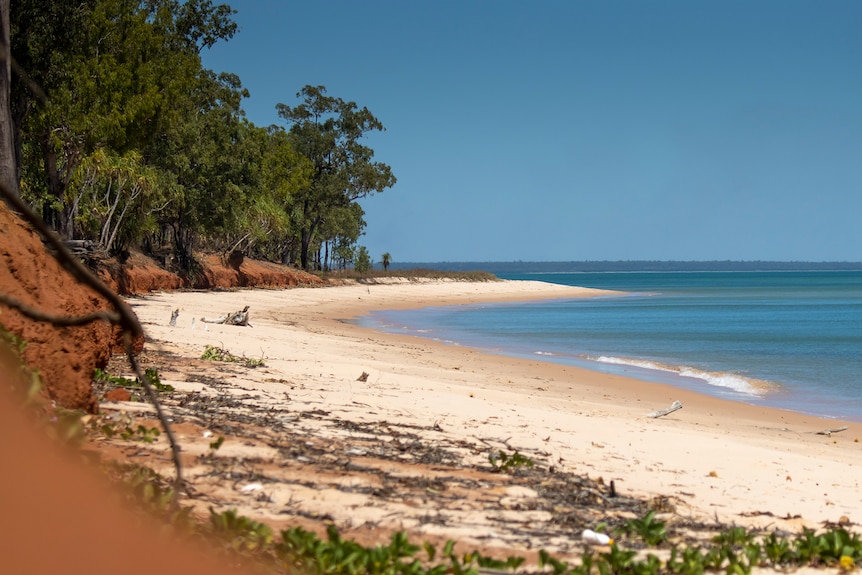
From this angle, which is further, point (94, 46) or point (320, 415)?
point (94, 46)

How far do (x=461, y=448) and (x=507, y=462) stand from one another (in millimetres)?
662

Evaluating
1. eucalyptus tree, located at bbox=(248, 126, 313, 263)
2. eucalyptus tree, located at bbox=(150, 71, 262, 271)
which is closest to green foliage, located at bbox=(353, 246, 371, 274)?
eucalyptus tree, located at bbox=(248, 126, 313, 263)

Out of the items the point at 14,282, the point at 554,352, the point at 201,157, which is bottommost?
the point at 554,352

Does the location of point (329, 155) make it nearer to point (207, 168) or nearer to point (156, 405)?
point (207, 168)

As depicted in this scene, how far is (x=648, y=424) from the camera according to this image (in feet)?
31.9

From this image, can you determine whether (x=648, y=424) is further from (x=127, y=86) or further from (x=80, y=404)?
(x=127, y=86)

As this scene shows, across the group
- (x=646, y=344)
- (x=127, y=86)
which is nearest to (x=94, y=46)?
(x=127, y=86)

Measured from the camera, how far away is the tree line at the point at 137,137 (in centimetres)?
2014

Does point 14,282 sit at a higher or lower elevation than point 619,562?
higher

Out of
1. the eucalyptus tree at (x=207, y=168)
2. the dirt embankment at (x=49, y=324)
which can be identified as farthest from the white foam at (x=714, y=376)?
the eucalyptus tree at (x=207, y=168)

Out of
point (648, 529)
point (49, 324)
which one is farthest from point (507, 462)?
point (49, 324)

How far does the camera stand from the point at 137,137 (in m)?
23.9

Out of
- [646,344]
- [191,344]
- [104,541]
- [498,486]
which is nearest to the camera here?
[104,541]

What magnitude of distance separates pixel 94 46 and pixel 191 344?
1322cm
